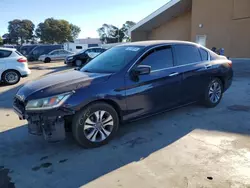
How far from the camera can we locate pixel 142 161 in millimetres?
3328

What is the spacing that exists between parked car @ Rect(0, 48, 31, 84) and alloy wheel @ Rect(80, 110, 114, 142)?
26.0 ft

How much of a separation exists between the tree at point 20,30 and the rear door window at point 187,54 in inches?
3168

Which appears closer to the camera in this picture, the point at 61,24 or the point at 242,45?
the point at 242,45

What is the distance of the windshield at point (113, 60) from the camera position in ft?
13.6

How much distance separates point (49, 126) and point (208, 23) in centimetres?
1946

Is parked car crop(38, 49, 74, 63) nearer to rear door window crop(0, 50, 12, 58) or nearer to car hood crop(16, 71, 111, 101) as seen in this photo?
rear door window crop(0, 50, 12, 58)

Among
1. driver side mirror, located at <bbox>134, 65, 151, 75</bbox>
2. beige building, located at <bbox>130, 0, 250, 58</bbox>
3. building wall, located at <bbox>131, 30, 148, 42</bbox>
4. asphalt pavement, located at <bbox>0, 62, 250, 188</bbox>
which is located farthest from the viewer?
building wall, located at <bbox>131, 30, 148, 42</bbox>

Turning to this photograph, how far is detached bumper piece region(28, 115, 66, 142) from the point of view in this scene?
11.0 ft

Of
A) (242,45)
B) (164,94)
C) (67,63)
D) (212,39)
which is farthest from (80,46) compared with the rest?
(164,94)

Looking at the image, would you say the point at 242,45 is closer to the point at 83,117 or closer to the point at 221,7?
the point at 221,7

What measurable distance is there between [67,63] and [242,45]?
1352 cm

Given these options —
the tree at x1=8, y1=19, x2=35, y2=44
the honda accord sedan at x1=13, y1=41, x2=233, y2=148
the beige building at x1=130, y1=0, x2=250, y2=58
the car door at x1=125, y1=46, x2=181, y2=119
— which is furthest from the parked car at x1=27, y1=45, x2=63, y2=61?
the tree at x1=8, y1=19, x2=35, y2=44

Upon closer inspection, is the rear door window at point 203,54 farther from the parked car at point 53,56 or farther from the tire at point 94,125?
the parked car at point 53,56

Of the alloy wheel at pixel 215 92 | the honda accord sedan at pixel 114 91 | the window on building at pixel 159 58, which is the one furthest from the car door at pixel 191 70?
the alloy wheel at pixel 215 92
